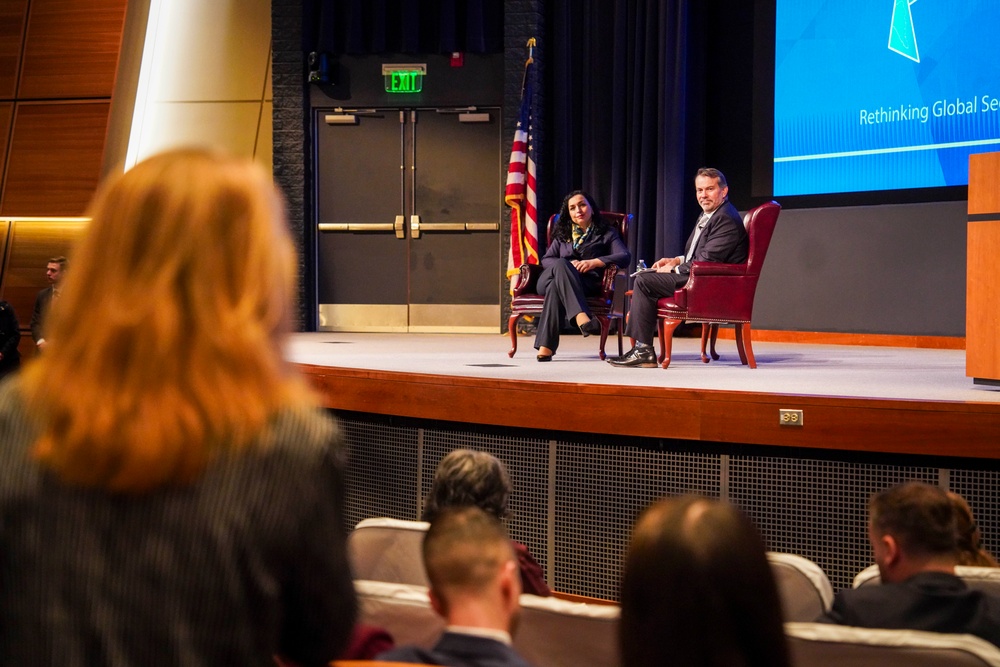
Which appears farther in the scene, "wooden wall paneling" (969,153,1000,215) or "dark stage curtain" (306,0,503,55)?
"dark stage curtain" (306,0,503,55)

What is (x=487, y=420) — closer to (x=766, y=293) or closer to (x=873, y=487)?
(x=873, y=487)

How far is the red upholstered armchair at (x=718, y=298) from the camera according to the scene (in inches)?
184

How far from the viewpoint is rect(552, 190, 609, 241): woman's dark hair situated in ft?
17.7

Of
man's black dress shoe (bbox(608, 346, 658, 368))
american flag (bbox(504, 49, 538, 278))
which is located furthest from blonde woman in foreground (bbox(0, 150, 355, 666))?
american flag (bbox(504, 49, 538, 278))

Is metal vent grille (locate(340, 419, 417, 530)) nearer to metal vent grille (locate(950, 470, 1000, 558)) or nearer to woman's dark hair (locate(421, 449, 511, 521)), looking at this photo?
woman's dark hair (locate(421, 449, 511, 521))

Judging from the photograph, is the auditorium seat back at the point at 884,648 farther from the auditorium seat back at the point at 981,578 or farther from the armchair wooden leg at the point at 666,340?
the armchair wooden leg at the point at 666,340

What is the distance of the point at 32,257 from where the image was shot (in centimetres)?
810

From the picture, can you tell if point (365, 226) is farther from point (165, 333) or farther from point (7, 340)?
point (165, 333)

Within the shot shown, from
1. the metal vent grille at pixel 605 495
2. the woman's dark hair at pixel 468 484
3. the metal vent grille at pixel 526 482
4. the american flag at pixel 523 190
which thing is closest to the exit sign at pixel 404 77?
the american flag at pixel 523 190

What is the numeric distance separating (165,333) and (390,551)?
46.2 inches

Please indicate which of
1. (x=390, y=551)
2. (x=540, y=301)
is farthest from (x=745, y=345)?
(x=390, y=551)

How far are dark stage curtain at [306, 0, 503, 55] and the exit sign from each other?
12cm

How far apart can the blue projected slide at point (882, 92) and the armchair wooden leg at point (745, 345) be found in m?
2.13

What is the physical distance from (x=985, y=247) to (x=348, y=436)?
101 inches
